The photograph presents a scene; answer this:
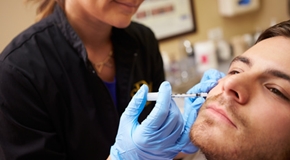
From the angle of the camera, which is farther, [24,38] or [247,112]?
[24,38]

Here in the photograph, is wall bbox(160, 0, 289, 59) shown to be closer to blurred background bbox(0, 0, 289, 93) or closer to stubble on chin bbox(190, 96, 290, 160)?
blurred background bbox(0, 0, 289, 93)

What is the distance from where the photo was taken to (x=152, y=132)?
86 centimetres

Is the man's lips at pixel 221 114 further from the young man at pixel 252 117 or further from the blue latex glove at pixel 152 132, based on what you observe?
the blue latex glove at pixel 152 132

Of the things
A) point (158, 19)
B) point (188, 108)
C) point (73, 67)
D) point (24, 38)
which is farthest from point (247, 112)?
point (158, 19)

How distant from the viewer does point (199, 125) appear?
2.95 ft

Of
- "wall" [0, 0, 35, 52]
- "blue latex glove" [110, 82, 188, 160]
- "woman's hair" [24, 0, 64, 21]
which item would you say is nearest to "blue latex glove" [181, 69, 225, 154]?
"blue latex glove" [110, 82, 188, 160]

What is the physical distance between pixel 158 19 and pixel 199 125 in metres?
1.61

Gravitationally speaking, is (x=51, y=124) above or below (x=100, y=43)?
below

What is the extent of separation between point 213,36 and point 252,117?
189cm

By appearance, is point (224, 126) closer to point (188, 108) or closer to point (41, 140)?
point (188, 108)

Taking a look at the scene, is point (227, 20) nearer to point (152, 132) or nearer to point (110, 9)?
point (110, 9)

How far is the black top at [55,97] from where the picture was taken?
0.94 meters

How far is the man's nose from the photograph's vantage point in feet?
2.86

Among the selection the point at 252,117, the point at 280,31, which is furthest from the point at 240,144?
the point at 280,31
